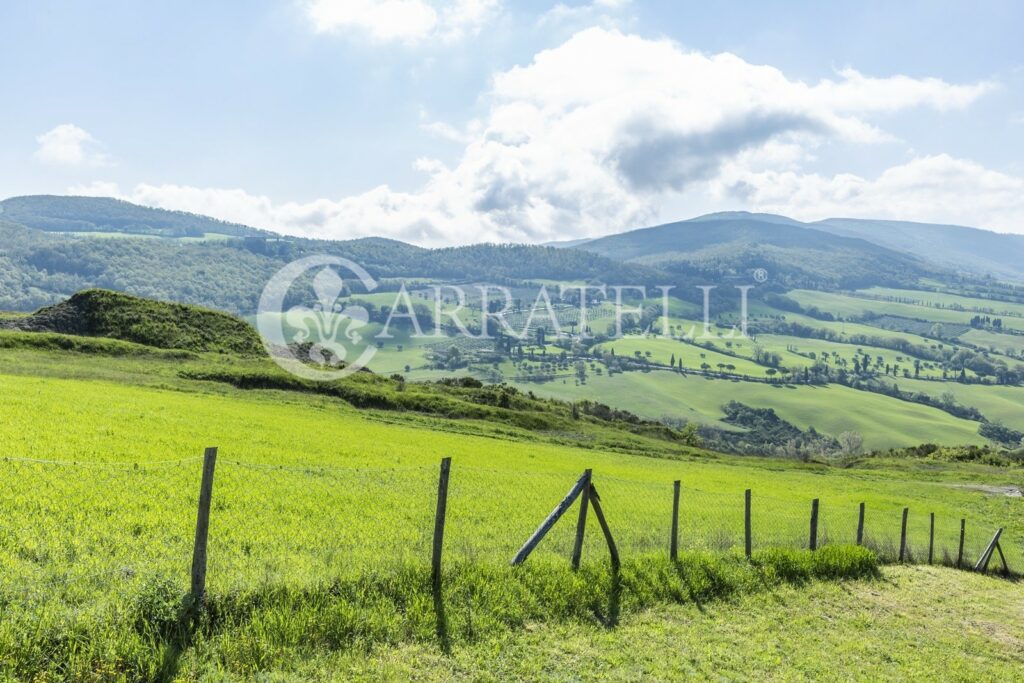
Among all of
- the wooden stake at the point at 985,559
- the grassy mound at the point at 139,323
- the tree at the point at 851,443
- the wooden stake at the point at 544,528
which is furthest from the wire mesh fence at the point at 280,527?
the tree at the point at 851,443

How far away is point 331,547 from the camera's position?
1303 centimetres

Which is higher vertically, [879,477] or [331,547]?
[331,547]

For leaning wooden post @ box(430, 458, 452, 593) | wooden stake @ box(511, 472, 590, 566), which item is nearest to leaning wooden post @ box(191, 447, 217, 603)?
leaning wooden post @ box(430, 458, 452, 593)

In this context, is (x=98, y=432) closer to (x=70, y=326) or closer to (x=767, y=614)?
(x=767, y=614)

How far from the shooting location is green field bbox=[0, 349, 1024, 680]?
8.16 metres

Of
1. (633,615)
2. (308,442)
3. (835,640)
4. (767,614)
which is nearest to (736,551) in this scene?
(767,614)

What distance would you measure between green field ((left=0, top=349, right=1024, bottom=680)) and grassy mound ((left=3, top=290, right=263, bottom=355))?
4739 cm

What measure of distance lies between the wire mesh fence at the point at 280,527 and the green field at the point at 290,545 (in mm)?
69

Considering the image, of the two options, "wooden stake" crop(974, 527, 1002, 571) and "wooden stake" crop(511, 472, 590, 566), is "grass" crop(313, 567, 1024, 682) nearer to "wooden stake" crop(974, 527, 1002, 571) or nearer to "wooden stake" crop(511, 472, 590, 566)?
"wooden stake" crop(511, 472, 590, 566)

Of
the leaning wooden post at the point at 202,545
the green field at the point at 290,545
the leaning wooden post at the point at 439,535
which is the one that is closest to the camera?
the green field at the point at 290,545

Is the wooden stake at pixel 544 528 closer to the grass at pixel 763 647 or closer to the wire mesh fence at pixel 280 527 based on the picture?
the wire mesh fence at pixel 280 527

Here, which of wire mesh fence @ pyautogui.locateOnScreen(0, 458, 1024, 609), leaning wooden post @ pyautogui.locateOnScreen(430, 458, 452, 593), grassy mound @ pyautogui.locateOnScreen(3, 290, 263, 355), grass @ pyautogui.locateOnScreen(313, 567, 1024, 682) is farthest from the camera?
grassy mound @ pyautogui.locateOnScreen(3, 290, 263, 355)

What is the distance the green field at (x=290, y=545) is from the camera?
8156 mm

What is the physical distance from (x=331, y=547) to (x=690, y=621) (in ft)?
25.7
